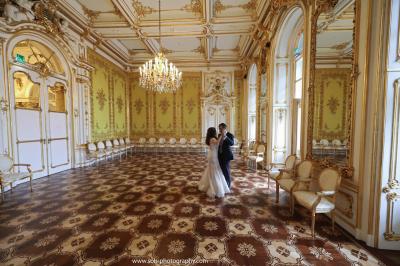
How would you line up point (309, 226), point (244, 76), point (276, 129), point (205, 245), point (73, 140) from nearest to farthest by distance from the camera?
1. point (205, 245)
2. point (309, 226)
3. point (276, 129)
4. point (73, 140)
5. point (244, 76)

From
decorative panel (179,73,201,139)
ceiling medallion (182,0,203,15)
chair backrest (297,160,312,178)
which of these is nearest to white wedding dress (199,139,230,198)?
chair backrest (297,160,312,178)

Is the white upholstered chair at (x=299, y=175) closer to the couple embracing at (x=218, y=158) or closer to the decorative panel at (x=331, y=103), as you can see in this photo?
the decorative panel at (x=331, y=103)

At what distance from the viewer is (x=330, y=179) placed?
2.90 m

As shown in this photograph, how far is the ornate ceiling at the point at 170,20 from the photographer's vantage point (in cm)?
601

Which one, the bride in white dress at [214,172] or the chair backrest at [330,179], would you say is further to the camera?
the bride in white dress at [214,172]

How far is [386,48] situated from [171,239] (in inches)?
153

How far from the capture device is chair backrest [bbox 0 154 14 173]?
14.1 ft

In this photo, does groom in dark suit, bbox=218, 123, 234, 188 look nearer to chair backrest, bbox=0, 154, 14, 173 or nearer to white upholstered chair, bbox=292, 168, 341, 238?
white upholstered chair, bbox=292, 168, 341, 238

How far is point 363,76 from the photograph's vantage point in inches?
99.6

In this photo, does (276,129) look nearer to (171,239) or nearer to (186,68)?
(171,239)

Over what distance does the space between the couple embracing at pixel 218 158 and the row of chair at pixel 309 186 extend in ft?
3.88

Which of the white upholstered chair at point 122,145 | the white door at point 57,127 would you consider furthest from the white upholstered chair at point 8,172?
the white upholstered chair at point 122,145

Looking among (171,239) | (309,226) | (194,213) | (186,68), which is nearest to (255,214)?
(309,226)

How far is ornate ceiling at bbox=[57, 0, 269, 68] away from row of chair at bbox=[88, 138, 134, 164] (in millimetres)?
4500
